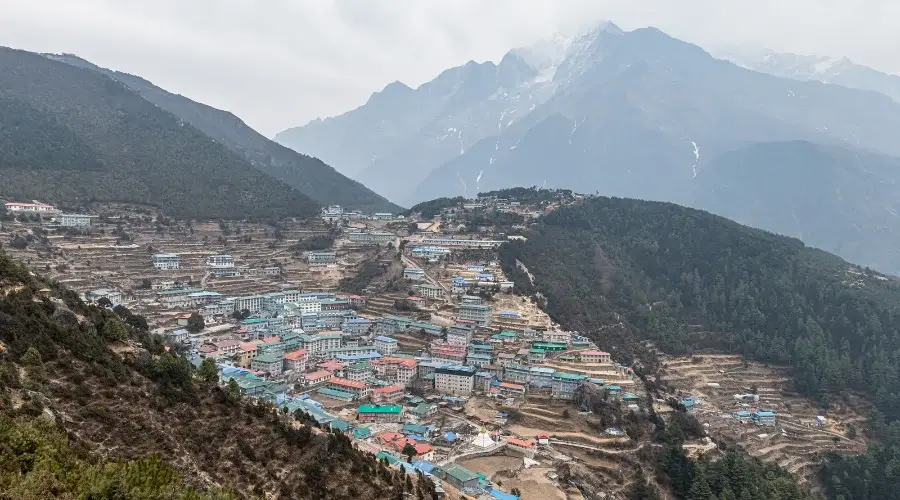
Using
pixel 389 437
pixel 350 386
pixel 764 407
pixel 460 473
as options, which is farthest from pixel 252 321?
pixel 764 407

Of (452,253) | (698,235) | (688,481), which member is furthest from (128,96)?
(688,481)

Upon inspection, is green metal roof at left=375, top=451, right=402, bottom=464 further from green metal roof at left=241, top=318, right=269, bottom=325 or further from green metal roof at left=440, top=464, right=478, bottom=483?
green metal roof at left=241, top=318, right=269, bottom=325

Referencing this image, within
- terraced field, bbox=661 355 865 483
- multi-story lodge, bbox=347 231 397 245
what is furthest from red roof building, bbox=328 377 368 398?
multi-story lodge, bbox=347 231 397 245

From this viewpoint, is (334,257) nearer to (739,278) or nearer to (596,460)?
(596,460)

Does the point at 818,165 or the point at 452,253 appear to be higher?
the point at 818,165

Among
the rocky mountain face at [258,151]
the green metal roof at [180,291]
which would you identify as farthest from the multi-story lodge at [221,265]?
the rocky mountain face at [258,151]

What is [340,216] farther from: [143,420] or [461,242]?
[143,420]

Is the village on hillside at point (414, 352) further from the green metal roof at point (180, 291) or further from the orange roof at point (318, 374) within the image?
the green metal roof at point (180, 291)
